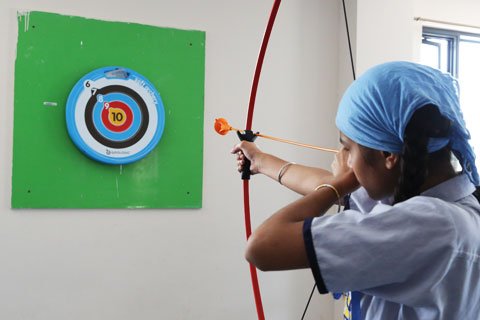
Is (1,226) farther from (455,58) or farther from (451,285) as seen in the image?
(455,58)

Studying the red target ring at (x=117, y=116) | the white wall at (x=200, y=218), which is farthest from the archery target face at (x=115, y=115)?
the white wall at (x=200, y=218)

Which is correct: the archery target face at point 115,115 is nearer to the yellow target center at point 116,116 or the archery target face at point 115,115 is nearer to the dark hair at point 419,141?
the yellow target center at point 116,116

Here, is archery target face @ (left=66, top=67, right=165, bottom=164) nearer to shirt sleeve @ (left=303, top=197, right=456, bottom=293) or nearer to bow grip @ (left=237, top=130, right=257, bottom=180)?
bow grip @ (left=237, top=130, right=257, bottom=180)

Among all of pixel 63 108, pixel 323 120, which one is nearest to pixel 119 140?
pixel 63 108

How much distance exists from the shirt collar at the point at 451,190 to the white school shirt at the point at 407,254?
0.04 meters

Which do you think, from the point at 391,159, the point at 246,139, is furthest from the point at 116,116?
the point at 391,159

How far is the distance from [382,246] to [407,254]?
4 cm

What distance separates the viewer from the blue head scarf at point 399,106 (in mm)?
767

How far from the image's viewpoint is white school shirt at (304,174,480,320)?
0.73 m

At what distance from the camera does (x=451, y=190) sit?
2.67 feet

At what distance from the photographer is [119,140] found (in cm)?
189

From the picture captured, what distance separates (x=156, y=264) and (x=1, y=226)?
1.77 feet

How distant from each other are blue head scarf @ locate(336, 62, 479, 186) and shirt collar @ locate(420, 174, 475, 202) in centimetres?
2

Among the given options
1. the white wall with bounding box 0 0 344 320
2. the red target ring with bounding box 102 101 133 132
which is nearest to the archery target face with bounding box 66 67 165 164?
the red target ring with bounding box 102 101 133 132
